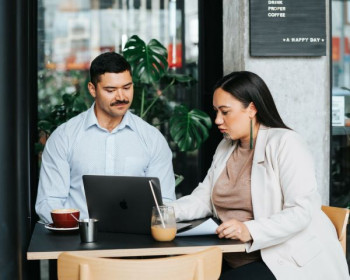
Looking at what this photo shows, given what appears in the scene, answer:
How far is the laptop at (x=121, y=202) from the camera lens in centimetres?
246

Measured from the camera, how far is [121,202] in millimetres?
2508

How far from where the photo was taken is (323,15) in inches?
147

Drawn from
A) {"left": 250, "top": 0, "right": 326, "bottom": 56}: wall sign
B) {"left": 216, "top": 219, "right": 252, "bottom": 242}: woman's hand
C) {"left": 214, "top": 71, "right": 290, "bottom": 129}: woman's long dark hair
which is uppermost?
{"left": 250, "top": 0, "right": 326, "bottom": 56}: wall sign

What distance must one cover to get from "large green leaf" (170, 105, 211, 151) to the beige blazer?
1.14 m

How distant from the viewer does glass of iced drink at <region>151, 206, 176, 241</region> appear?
2.38 meters

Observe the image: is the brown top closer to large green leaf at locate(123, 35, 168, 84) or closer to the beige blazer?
the beige blazer

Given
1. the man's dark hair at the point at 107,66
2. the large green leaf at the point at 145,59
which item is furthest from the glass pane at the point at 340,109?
the man's dark hair at the point at 107,66

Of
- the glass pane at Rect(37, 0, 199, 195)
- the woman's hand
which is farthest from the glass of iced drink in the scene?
the glass pane at Rect(37, 0, 199, 195)

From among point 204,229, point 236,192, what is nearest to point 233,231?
point 204,229

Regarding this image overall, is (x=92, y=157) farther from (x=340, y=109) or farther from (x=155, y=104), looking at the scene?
(x=340, y=109)

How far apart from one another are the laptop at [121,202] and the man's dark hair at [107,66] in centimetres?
72

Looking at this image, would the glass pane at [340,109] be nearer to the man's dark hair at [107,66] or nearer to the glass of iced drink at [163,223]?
the man's dark hair at [107,66]

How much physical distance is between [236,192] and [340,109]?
172 cm

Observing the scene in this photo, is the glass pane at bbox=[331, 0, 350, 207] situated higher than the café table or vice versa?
the glass pane at bbox=[331, 0, 350, 207]
